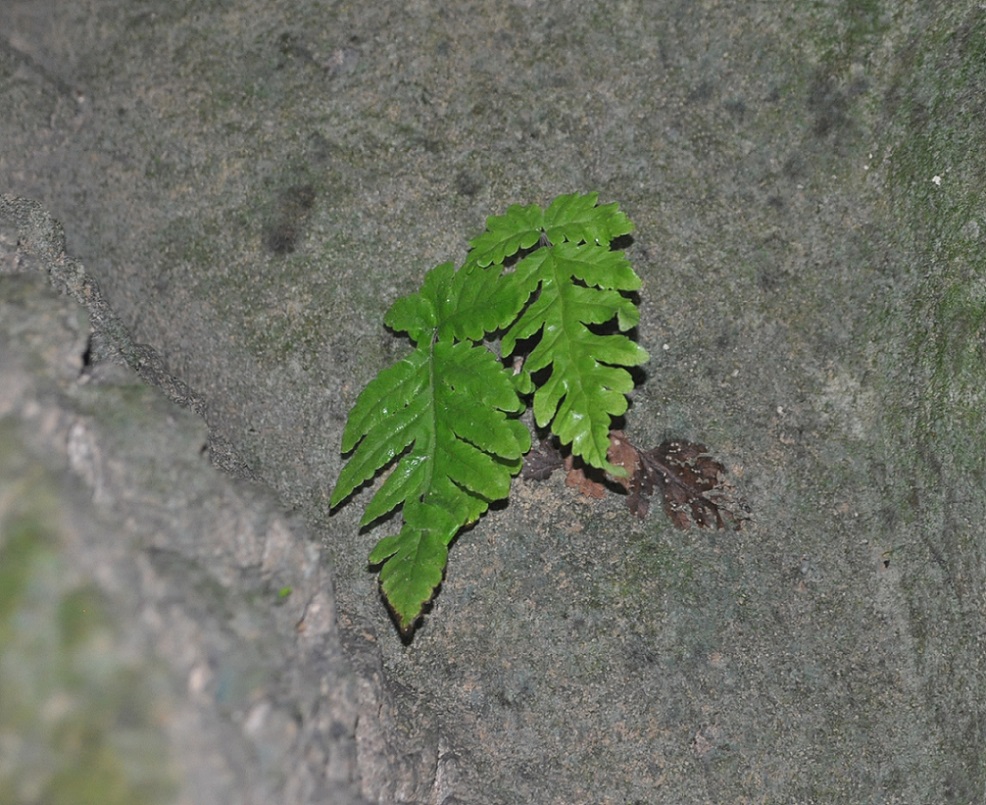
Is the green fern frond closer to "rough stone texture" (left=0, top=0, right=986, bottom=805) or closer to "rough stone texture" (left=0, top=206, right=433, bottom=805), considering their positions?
"rough stone texture" (left=0, top=0, right=986, bottom=805)

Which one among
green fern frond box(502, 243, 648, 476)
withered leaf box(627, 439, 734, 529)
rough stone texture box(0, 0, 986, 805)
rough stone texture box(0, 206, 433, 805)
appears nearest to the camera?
rough stone texture box(0, 206, 433, 805)

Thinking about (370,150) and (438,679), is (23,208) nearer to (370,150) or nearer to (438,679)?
(370,150)

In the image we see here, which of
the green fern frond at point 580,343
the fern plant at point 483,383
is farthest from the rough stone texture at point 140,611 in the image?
the green fern frond at point 580,343

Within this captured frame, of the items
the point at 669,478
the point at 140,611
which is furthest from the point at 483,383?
the point at 140,611

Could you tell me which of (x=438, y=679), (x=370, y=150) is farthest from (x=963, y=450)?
(x=370, y=150)

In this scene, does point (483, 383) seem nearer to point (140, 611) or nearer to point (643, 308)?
point (643, 308)

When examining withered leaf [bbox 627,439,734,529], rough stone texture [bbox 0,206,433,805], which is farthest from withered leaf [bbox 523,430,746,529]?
rough stone texture [bbox 0,206,433,805]

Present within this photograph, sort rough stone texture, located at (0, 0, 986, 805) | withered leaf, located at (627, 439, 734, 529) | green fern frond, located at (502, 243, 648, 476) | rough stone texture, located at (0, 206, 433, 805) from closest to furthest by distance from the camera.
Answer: rough stone texture, located at (0, 206, 433, 805) < green fern frond, located at (502, 243, 648, 476) < rough stone texture, located at (0, 0, 986, 805) < withered leaf, located at (627, 439, 734, 529)

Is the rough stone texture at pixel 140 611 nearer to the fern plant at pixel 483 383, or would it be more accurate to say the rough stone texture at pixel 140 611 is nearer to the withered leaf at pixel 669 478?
the fern plant at pixel 483 383
